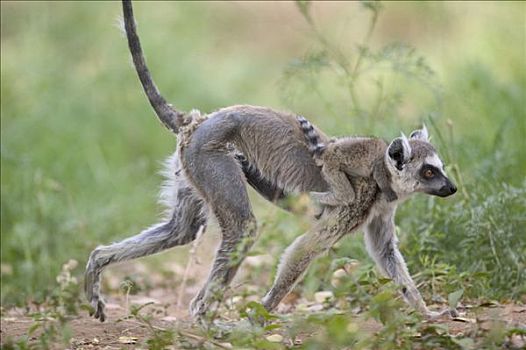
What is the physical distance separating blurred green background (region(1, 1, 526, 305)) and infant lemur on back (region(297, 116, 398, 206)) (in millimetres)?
469

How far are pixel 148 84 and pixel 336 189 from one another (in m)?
1.61

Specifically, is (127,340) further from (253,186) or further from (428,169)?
(428,169)

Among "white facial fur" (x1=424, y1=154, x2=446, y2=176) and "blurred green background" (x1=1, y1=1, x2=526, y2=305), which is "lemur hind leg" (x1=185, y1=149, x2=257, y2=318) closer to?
"blurred green background" (x1=1, y1=1, x2=526, y2=305)

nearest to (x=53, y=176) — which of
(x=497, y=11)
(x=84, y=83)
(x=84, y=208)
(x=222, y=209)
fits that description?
(x=84, y=208)

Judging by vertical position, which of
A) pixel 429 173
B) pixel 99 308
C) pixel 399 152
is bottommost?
pixel 99 308

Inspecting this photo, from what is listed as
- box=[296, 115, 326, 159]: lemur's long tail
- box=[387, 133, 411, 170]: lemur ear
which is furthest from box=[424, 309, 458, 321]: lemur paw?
box=[296, 115, 326, 159]: lemur's long tail

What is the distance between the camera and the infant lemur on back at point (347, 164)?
24.3 ft

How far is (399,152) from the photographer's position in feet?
24.0

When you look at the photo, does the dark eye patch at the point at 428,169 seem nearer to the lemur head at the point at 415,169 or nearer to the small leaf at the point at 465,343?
the lemur head at the point at 415,169

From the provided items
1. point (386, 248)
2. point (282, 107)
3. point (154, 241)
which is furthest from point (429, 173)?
point (282, 107)

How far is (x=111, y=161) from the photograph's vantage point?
13648 millimetres

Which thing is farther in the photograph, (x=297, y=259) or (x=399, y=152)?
(x=399, y=152)

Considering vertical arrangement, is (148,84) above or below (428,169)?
above

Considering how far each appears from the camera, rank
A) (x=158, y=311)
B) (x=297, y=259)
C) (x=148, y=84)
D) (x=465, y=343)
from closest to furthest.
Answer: (x=465, y=343) < (x=297, y=259) < (x=148, y=84) < (x=158, y=311)
